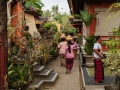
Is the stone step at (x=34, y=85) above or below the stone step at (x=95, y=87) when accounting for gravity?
below

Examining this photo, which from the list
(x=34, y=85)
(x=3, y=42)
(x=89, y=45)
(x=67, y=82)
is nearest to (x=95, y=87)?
(x=34, y=85)

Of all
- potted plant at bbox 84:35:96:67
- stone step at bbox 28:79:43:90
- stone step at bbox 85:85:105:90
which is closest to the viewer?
stone step at bbox 85:85:105:90

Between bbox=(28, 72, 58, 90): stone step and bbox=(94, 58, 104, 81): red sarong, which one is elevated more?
bbox=(94, 58, 104, 81): red sarong

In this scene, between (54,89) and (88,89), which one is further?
(54,89)

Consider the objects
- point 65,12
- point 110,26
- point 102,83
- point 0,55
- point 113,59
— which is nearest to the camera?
point 0,55

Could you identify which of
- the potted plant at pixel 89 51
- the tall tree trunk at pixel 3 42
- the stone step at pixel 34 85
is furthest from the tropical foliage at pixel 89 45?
the tall tree trunk at pixel 3 42

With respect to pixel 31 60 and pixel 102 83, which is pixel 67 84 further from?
pixel 102 83

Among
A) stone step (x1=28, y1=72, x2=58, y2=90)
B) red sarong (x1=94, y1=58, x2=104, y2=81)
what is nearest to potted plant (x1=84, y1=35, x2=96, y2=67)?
stone step (x1=28, y1=72, x2=58, y2=90)

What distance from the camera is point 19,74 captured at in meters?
8.12

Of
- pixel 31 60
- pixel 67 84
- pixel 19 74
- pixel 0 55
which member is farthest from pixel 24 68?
pixel 0 55

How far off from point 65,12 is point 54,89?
6121 centimetres

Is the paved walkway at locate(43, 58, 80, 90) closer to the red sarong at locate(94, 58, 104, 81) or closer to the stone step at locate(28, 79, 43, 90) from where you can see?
the stone step at locate(28, 79, 43, 90)

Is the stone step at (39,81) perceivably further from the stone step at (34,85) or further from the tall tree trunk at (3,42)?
the tall tree trunk at (3,42)

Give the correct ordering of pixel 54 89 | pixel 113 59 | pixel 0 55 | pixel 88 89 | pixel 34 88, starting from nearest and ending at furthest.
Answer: pixel 0 55 → pixel 113 59 → pixel 88 89 → pixel 34 88 → pixel 54 89
